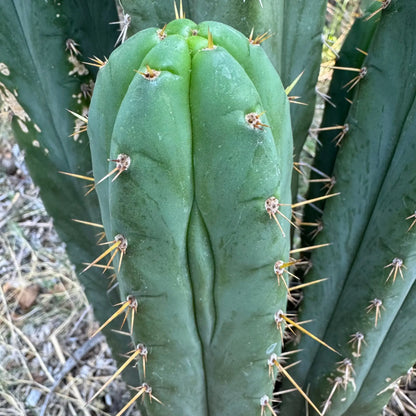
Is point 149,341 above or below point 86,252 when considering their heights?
above

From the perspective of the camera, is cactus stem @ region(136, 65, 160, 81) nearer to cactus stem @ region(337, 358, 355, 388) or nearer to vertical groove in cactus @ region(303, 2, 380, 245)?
vertical groove in cactus @ region(303, 2, 380, 245)

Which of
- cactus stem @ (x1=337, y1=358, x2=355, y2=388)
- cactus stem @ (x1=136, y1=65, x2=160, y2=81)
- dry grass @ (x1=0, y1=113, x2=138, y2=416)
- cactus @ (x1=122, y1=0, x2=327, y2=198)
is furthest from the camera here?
dry grass @ (x1=0, y1=113, x2=138, y2=416)

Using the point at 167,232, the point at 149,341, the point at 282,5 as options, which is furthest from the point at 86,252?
the point at 282,5

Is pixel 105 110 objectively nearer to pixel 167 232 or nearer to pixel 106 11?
pixel 167 232

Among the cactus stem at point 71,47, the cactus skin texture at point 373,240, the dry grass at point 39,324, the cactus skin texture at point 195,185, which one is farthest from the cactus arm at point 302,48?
the dry grass at point 39,324

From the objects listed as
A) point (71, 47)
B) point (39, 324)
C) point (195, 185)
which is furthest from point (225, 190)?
point (39, 324)

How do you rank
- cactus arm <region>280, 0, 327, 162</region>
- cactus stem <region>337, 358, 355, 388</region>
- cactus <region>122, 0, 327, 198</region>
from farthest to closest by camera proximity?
1. cactus stem <region>337, 358, 355, 388</region>
2. cactus arm <region>280, 0, 327, 162</region>
3. cactus <region>122, 0, 327, 198</region>

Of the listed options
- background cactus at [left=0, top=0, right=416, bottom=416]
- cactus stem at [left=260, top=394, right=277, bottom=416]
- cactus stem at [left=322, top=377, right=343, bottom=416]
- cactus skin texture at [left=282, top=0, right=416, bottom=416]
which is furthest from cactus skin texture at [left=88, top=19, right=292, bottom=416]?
cactus stem at [left=322, top=377, right=343, bottom=416]
